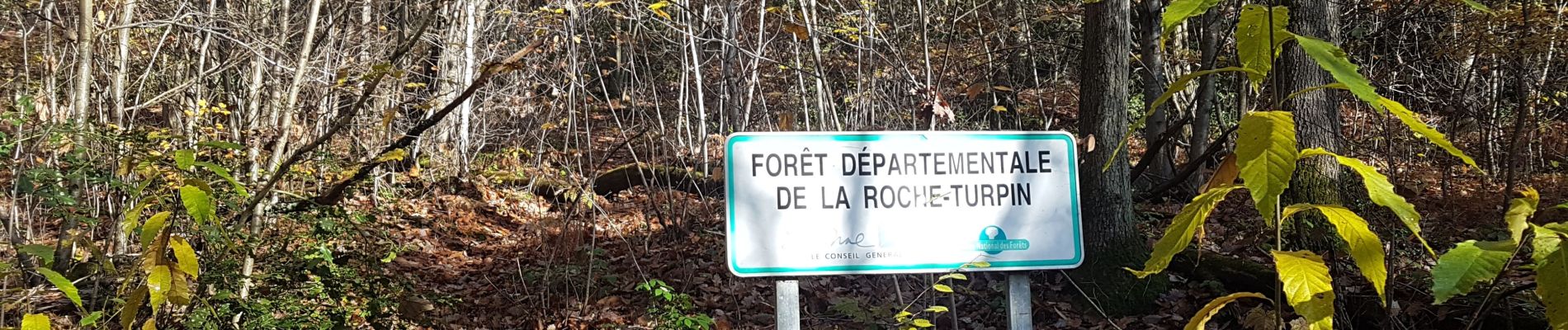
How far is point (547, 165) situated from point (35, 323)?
8.37m

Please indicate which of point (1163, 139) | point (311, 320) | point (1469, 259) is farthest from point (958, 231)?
point (311, 320)

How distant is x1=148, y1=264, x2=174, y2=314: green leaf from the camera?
2520 millimetres

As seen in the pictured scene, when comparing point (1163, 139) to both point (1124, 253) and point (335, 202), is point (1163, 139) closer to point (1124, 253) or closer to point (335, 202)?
point (1124, 253)

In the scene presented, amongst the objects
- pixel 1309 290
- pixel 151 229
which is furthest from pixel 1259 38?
pixel 151 229

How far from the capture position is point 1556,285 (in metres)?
1.48

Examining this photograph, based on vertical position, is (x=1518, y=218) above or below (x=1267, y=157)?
below

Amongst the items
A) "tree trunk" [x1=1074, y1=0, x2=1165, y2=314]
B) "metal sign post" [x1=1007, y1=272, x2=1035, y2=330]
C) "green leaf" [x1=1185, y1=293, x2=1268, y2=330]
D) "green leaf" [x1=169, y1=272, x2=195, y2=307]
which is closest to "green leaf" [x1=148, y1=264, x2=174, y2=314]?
"green leaf" [x1=169, y1=272, x2=195, y2=307]

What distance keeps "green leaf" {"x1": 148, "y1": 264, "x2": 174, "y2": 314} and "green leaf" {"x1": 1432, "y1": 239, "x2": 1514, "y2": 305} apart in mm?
2751

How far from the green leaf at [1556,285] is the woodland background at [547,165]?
0.44 metres

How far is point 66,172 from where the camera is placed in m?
4.32

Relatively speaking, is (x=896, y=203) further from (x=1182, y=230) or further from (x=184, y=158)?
(x=184, y=158)

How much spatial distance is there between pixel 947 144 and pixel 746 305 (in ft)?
11.3

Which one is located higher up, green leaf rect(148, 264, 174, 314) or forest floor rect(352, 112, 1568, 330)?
green leaf rect(148, 264, 174, 314)

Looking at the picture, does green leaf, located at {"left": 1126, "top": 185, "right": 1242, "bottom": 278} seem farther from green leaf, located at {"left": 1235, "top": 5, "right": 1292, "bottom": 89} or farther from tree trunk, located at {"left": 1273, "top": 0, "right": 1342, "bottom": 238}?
tree trunk, located at {"left": 1273, "top": 0, "right": 1342, "bottom": 238}
